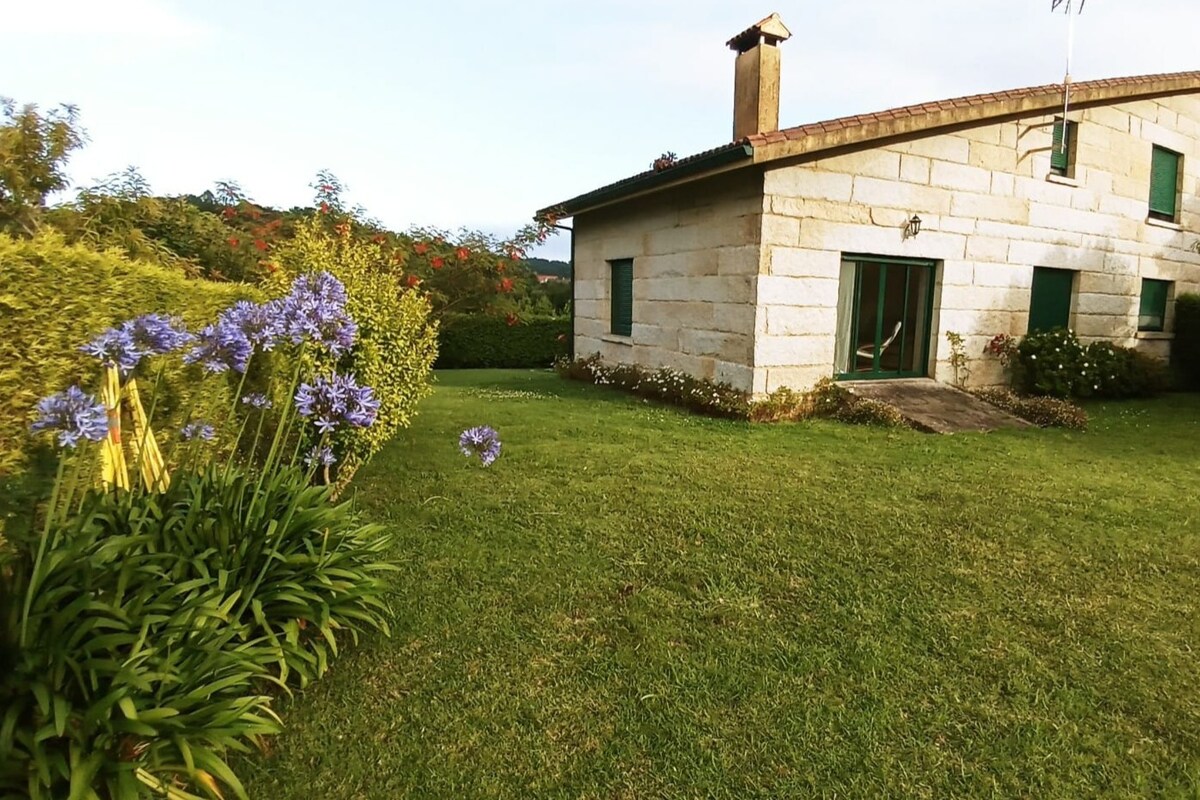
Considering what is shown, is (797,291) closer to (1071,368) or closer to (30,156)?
(1071,368)

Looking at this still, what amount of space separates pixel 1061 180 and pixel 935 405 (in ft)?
17.1

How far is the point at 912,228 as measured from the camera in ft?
31.0

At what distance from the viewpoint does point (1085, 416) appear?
8.80m

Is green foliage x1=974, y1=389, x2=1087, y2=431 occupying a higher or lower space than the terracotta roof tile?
lower

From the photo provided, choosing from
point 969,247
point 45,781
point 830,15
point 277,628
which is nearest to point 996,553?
point 277,628

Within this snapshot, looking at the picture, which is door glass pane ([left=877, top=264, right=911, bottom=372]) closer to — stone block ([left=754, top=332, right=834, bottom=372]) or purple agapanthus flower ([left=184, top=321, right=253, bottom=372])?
stone block ([left=754, top=332, right=834, bottom=372])

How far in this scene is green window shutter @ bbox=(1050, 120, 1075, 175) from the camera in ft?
35.2

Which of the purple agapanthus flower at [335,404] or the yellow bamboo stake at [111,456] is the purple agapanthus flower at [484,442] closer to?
the purple agapanthus flower at [335,404]

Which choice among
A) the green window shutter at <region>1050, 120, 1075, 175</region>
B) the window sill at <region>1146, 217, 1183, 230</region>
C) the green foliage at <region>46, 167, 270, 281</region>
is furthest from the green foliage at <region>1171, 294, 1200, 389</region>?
the green foliage at <region>46, 167, 270, 281</region>

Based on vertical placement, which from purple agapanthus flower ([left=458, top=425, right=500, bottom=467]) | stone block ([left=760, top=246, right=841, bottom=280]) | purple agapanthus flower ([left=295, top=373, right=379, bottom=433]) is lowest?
purple agapanthus flower ([left=458, top=425, right=500, bottom=467])

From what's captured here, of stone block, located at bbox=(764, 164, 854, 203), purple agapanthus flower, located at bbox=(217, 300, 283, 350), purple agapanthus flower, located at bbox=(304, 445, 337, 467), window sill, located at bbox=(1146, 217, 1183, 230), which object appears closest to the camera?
purple agapanthus flower, located at bbox=(217, 300, 283, 350)

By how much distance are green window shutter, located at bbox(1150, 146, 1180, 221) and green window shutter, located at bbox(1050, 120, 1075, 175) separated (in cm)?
265

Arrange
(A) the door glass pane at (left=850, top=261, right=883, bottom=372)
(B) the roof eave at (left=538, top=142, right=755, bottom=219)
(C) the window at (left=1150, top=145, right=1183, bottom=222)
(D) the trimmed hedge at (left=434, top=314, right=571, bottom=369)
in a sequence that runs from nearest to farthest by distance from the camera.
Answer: (B) the roof eave at (left=538, top=142, right=755, bottom=219)
(A) the door glass pane at (left=850, top=261, right=883, bottom=372)
(C) the window at (left=1150, top=145, right=1183, bottom=222)
(D) the trimmed hedge at (left=434, top=314, right=571, bottom=369)

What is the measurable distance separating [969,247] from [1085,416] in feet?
9.94
